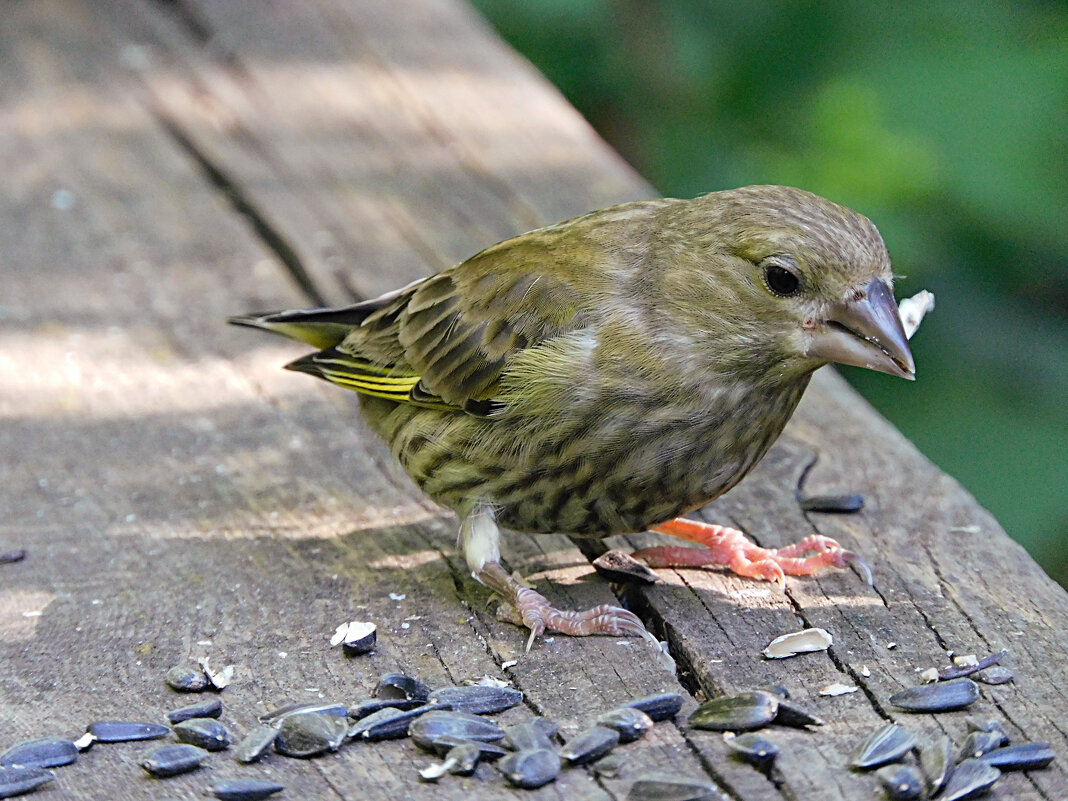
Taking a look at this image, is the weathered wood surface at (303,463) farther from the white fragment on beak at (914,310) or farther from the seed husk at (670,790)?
the white fragment on beak at (914,310)

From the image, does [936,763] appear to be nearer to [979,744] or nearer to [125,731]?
[979,744]

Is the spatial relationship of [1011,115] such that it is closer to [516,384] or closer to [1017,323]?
[1017,323]

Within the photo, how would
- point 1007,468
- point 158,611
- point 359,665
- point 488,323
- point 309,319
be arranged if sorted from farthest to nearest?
point 1007,468, point 309,319, point 488,323, point 158,611, point 359,665

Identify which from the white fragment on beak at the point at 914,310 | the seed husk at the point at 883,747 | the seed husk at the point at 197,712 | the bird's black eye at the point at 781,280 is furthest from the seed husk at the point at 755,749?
the white fragment on beak at the point at 914,310

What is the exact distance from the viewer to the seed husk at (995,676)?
→ 2.55 meters

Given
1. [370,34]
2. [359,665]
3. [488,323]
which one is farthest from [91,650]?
[370,34]

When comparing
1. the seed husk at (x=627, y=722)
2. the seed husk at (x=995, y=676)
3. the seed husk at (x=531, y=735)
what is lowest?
the seed husk at (x=531, y=735)

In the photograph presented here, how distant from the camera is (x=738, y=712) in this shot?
2387 millimetres

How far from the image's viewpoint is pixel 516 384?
3264mm

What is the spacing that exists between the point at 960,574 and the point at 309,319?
6.05ft

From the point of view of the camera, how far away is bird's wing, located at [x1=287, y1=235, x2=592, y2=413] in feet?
11.0

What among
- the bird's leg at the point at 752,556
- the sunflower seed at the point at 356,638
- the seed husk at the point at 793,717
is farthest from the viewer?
the bird's leg at the point at 752,556

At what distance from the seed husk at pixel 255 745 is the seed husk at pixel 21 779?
0.30m

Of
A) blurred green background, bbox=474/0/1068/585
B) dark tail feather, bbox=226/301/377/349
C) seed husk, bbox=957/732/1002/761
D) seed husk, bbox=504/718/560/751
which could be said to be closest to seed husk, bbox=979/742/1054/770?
seed husk, bbox=957/732/1002/761
